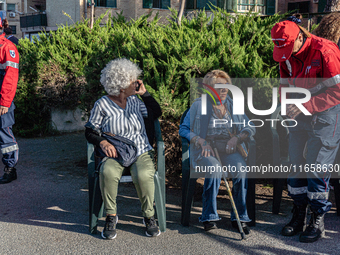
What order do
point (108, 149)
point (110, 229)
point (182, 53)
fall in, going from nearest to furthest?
point (110, 229) < point (108, 149) < point (182, 53)

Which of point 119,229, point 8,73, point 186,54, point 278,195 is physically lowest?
point 119,229

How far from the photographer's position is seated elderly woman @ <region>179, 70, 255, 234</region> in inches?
142

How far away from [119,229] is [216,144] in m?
1.25

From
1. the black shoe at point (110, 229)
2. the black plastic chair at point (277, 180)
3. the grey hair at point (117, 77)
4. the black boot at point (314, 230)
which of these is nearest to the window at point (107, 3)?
the grey hair at point (117, 77)

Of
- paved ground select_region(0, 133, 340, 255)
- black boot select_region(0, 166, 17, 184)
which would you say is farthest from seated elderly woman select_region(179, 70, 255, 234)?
black boot select_region(0, 166, 17, 184)

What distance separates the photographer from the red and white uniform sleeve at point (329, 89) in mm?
3217

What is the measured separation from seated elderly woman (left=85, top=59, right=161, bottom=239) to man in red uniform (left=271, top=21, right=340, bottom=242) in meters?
1.31

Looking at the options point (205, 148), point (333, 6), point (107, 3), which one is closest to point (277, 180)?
point (205, 148)

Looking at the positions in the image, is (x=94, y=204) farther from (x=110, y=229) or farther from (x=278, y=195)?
(x=278, y=195)

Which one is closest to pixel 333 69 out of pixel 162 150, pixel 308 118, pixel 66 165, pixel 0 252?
pixel 308 118

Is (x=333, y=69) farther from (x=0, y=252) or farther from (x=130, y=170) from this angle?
(x=0, y=252)

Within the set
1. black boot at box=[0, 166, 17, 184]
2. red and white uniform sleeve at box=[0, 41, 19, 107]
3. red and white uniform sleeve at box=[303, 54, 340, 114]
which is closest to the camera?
red and white uniform sleeve at box=[303, 54, 340, 114]

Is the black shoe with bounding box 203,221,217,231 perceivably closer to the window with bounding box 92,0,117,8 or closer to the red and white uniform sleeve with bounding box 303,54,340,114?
the red and white uniform sleeve with bounding box 303,54,340,114

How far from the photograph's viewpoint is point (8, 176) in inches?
207
